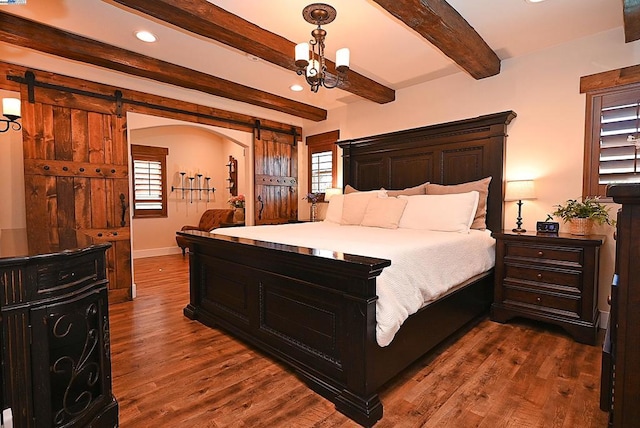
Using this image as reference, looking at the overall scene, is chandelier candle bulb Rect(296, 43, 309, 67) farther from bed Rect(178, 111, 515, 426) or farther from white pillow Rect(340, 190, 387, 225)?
white pillow Rect(340, 190, 387, 225)

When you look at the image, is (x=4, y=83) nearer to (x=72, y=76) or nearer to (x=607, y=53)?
(x=72, y=76)

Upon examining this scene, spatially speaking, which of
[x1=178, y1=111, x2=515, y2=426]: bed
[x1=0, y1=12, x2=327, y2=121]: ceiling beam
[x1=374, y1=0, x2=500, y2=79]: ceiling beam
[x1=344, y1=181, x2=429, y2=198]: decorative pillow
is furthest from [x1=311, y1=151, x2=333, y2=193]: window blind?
[x1=374, y1=0, x2=500, y2=79]: ceiling beam

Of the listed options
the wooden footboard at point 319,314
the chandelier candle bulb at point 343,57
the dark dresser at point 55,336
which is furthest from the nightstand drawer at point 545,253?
the dark dresser at point 55,336

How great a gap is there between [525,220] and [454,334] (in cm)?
149

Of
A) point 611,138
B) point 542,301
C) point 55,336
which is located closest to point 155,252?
point 55,336

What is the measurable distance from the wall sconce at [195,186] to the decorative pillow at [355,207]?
4424mm

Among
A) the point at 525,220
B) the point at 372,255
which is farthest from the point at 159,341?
the point at 525,220

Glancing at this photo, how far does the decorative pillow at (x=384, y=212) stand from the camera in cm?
319

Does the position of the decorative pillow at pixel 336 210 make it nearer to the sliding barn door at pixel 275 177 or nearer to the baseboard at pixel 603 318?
the sliding barn door at pixel 275 177

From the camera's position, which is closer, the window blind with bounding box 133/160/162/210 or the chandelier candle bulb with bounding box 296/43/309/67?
the chandelier candle bulb with bounding box 296/43/309/67

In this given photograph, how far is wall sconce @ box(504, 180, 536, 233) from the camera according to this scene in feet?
9.88

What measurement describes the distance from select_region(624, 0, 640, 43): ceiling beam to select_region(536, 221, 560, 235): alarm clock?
1575mm

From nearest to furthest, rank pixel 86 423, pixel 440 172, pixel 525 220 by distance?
1. pixel 86 423
2. pixel 525 220
3. pixel 440 172

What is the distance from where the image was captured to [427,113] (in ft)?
13.0
